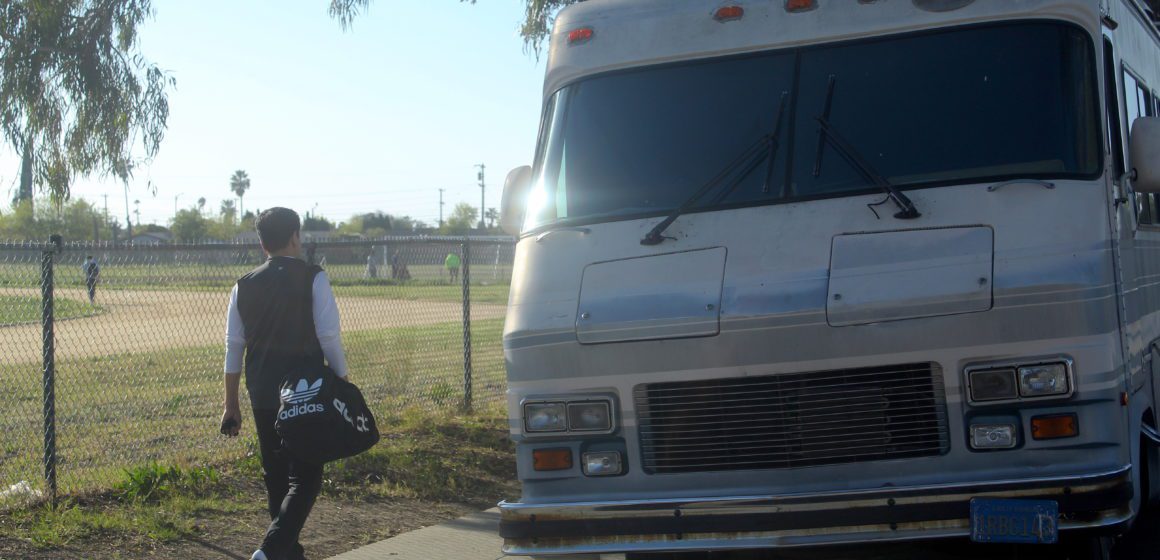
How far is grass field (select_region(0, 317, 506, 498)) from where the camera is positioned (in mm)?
8328

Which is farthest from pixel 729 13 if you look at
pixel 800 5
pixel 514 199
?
pixel 514 199

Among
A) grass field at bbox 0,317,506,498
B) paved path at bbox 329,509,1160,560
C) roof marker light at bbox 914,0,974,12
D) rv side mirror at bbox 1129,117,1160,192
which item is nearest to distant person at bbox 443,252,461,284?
grass field at bbox 0,317,506,498

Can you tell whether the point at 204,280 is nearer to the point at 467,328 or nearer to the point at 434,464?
the point at 434,464

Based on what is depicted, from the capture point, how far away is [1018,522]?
13.9ft

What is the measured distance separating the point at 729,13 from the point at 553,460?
225 centimetres

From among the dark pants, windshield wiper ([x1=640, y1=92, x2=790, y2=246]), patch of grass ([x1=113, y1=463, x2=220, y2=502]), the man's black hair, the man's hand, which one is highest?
windshield wiper ([x1=640, y1=92, x2=790, y2=246])

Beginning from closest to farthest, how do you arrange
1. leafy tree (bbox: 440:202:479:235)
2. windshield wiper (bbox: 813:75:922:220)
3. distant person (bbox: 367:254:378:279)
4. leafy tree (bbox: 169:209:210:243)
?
windshield wiper (bbox: 813:75:922:220)
distant person (bbox: 367:254:378:279)
leafy tree (bbox: 169:209:210:243)
leafy tree (bbox: 440:202:479:235)

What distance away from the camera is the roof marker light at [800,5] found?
17.5 feet

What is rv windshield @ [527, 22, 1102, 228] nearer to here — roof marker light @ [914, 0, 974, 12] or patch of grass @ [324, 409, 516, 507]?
roof marker light @ [914, 0, 974, 12]

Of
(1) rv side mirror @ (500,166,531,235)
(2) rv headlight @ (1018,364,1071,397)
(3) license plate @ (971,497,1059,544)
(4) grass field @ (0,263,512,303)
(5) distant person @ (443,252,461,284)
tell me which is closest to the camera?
(3) license plate @ (971,497,1059,544)

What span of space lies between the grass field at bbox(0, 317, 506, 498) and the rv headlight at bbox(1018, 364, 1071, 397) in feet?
18.2

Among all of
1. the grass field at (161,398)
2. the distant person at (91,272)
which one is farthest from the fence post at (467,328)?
the distant person at (91,272)

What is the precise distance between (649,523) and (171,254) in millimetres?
4644

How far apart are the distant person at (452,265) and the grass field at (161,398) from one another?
0.57 meters
